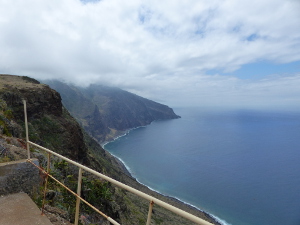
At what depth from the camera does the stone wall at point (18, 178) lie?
16.8ft

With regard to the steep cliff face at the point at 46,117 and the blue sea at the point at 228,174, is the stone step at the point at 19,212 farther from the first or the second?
the blue sea at the point at 228,174

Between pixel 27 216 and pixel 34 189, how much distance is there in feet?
4.02

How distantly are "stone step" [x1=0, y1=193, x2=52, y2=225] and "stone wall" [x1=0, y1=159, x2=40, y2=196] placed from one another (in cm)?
20

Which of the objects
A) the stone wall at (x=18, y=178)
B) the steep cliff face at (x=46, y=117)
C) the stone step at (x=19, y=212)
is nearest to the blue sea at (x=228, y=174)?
the steep cliff face at (x=46, y=117)

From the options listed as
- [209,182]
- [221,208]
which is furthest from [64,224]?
[209,182]

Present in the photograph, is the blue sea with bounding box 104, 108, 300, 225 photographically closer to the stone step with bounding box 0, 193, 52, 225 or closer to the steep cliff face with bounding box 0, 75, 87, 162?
the steep cliff face with bounding box 0, 75, 87, 162

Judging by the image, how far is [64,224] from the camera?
5.07 metres

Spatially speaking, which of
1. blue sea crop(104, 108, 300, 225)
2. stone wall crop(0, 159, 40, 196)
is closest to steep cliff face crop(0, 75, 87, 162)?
stone wall crop(0, 159, 40, 196)

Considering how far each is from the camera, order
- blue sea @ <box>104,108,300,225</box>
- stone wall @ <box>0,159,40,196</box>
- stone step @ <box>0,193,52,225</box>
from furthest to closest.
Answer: blue sea @ <box>104,108,300,225</box>, stone wall @ <box>0,159,40,196</box>, stone step @ <box>0,193,52,225</box>

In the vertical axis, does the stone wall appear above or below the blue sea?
above

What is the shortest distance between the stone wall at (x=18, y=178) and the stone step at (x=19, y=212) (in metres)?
→ 0.20

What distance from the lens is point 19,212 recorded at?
4.51 metres

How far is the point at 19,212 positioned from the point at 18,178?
1.09 meters

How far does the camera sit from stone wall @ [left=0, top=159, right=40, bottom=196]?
16.8ft
